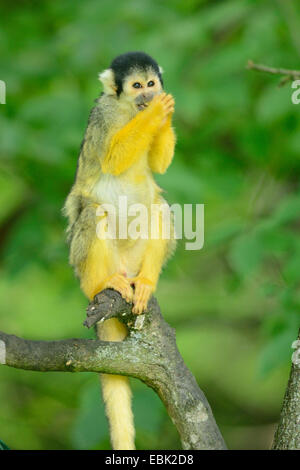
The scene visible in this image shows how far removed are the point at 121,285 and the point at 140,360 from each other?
699 mm

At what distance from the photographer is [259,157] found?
571 cm

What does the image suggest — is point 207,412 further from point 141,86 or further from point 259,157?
point 259,157

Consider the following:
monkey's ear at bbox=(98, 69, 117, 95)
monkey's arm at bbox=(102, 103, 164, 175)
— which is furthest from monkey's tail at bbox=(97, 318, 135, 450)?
monkey's ear at bbox=(98, 69, 117, 95)

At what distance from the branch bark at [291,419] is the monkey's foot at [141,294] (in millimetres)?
820

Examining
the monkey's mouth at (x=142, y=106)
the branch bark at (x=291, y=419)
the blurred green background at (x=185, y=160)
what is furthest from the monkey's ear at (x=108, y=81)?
the branch bark at (x=291, y=419)

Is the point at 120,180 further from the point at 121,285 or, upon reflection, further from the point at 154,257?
the point at 121,285

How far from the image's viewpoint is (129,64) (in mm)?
4316

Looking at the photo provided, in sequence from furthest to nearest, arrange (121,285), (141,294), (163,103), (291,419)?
1. (163,103)
2. (121,285)
3. (141,294)
4. (291,419)

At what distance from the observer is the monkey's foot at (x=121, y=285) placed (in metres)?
3.60

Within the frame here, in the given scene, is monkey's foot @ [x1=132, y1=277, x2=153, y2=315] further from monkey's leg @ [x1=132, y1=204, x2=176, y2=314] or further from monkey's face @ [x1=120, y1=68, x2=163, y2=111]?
monkey's face @ [x1=120, y1=68, x2=163, y2=111]

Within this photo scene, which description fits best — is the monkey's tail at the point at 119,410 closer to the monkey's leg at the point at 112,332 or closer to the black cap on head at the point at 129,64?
the monkey's leg at the point at 112,332

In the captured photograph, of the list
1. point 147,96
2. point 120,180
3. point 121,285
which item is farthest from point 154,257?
point 147,96

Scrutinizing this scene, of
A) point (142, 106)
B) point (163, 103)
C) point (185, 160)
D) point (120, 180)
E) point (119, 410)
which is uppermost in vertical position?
point (185, 160)

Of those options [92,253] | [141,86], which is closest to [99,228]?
[92,253]
